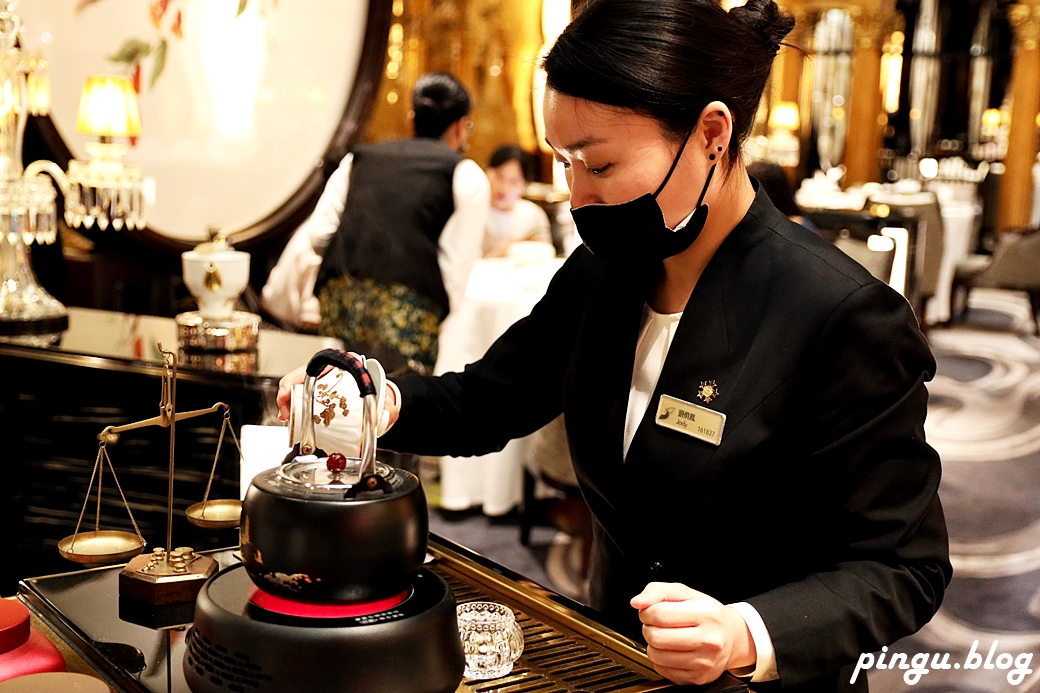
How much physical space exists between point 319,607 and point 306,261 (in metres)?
3.12

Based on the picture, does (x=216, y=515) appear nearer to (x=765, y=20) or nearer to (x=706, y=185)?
(x=706, y=185)

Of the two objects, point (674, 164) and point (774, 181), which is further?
point (774, 181)

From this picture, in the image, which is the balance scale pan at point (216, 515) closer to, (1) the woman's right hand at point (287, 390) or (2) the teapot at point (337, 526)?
(1) the woman's right hand at point (287, 390)

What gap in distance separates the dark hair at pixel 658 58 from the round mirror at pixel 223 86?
265cm

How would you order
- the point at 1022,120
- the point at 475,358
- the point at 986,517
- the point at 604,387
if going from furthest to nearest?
the point at 1022,120, the point at 986,517, the point at 475,358, the point at 604,387

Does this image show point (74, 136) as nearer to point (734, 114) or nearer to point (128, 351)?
point (128, 351)

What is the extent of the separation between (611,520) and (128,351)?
1.74 meters

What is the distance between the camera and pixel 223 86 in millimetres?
3994

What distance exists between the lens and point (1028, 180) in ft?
44.9

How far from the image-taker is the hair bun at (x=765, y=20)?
54.0 inches

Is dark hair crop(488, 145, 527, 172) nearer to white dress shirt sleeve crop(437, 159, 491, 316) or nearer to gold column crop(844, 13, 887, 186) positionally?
white dress shirt sleeve crop(437, 159, 491, 316)

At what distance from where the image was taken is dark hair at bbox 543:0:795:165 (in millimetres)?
1257

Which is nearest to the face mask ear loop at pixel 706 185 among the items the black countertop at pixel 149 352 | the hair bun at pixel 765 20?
the hair bun at pixel 765 20

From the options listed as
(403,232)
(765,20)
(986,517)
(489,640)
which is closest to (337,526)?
(489,640)
